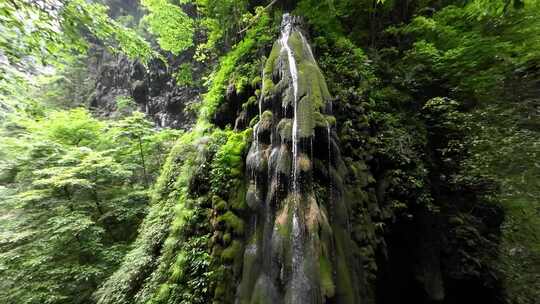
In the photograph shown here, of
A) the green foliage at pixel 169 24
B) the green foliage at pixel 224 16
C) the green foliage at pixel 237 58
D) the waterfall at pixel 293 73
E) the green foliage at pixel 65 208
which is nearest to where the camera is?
the waterfall at pixel 293 73

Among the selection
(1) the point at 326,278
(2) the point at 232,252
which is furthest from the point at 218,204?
(1) the point at 326,278

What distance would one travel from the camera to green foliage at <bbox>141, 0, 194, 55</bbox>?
10.8 metres

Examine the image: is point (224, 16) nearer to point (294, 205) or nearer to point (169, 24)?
point (169, 24)

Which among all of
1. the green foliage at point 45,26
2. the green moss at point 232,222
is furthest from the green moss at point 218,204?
the green foliage at point 45,26

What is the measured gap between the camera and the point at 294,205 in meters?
4.48

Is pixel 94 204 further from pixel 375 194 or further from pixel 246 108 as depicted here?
pixel 375 194

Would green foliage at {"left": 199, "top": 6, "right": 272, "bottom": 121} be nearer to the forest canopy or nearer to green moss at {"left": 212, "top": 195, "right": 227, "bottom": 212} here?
the forest canopy

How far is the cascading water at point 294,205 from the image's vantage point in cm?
415

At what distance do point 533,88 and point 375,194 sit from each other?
4.51m

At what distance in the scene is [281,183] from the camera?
471 cm

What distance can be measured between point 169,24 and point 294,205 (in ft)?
34.4

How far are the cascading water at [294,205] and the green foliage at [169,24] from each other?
7.40 m

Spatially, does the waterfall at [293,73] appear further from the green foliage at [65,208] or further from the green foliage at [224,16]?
the green foliage at [65,208]

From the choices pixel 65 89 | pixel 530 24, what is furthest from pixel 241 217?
pixel 65 89
